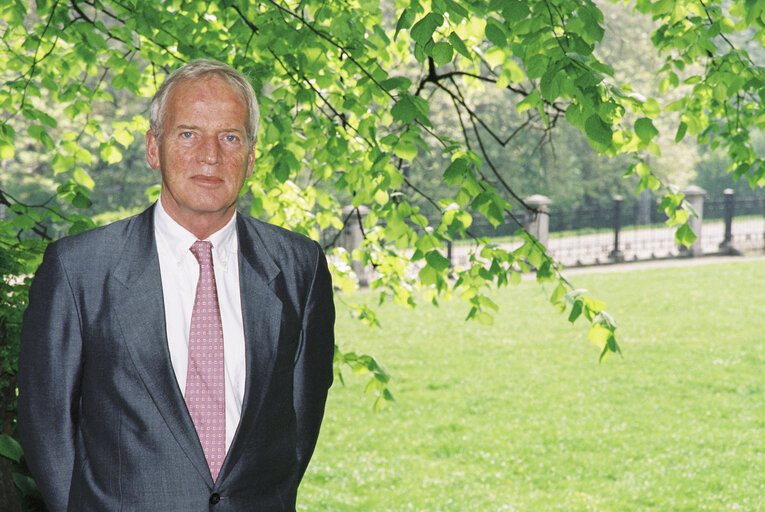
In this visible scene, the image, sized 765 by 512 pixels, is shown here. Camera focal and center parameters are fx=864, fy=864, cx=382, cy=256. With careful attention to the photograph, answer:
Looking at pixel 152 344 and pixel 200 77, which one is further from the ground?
pixel 200 77

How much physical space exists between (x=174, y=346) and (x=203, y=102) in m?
0.66

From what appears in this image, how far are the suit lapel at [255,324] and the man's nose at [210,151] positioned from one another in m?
0.28

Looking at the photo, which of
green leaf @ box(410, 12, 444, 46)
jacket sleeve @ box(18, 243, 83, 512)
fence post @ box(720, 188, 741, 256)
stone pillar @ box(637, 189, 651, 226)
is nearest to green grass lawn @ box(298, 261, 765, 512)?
green leaf @ box(410, 12, 444, 46)

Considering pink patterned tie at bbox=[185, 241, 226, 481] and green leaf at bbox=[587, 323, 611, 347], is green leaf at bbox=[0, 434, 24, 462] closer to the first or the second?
pink patterned tie at bbox=[185, 241, 226, 481]

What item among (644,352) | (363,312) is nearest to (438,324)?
(644,352)

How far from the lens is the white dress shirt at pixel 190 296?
7.60 ft

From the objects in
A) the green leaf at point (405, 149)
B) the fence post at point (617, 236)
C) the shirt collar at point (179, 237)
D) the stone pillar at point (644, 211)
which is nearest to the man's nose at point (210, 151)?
the shirt collar at point (179, 237)

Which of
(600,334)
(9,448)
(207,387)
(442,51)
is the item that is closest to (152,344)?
(207,387)

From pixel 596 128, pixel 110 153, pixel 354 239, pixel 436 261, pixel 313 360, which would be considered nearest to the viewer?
pixel 313 360

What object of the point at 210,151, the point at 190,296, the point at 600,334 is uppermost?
the point at 210,151

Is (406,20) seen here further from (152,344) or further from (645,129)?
(152,344)

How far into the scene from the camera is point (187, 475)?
2.24 metres

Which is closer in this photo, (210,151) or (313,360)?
(210,151)

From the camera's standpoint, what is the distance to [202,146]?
2326 millimetres
